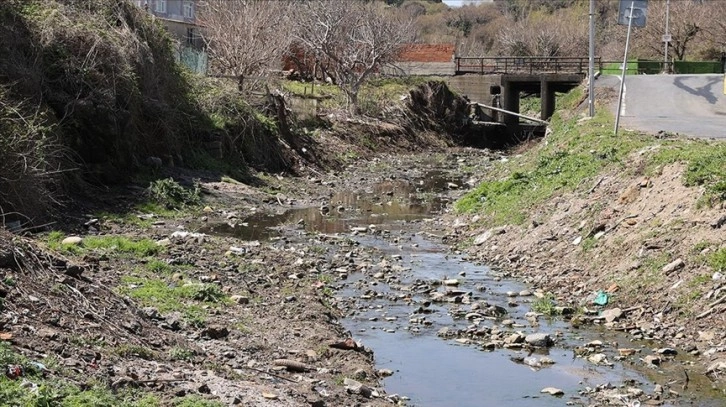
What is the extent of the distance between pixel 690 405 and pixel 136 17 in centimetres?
1932

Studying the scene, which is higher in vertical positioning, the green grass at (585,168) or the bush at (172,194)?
the green grass at (585,168)

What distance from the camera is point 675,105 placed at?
30984mm

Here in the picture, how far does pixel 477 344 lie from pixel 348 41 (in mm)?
34580

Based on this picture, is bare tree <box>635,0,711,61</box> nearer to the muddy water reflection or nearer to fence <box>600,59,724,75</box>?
fence <box>600,59,724,75</box>

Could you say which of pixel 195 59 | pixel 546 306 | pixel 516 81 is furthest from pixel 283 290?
pixel 516 81

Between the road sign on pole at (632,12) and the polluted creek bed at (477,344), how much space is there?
249 inches

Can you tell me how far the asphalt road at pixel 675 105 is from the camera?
73.6ft

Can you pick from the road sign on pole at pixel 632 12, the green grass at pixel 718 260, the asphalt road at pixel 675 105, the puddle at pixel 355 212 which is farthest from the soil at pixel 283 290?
the asphalt road at pixel 675 105

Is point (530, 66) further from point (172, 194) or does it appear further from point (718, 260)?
point (718, 260)

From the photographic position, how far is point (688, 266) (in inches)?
445

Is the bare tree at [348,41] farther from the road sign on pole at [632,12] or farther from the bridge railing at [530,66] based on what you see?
the road sign on pole at [632,12]

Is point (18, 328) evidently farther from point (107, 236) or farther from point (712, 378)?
point (107, 236)

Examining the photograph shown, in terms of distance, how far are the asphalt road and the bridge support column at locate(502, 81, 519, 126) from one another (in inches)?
200

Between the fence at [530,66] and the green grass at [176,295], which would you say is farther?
the fence at [530,66]
